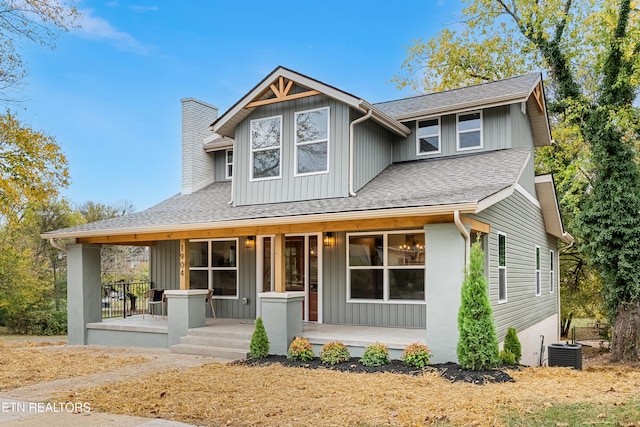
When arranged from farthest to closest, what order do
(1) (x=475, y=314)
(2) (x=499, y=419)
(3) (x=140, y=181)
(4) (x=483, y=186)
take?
(3) (x=140, y=181) → (4) (x=483, y=186) → (1) (x=475, y=314) → (2) (x=499, y=419)

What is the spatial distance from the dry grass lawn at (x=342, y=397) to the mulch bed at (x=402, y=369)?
230 mm

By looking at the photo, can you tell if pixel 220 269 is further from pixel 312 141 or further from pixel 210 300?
pixel 312 141

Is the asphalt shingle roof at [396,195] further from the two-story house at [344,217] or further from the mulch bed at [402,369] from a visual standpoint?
the mulch bed at [402,369]

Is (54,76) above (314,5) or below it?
below

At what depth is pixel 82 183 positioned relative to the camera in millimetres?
31875

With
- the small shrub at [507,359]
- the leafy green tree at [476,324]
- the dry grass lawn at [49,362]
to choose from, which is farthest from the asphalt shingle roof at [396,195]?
the small shrub at [507,359]

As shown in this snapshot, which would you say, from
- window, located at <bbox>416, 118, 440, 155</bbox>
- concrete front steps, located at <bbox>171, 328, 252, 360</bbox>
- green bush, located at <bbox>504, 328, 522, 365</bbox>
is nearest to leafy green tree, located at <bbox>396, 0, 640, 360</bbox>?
window, located at <bbox>416, 118, 440, 155</bbox>

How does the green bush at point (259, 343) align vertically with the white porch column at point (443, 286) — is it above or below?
below

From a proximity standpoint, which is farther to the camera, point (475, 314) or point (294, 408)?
point (475, 314)

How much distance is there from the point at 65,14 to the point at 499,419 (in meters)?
10.6

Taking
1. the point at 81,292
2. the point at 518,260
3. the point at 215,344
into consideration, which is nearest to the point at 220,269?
the point at 215,344

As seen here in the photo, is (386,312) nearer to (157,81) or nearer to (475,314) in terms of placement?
(475,314)

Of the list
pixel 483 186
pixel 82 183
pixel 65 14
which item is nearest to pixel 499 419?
pixel 483 186

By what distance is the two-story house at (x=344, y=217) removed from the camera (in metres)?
9.54
